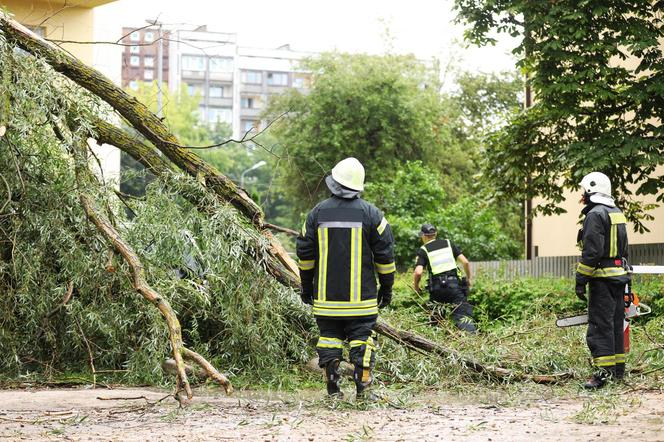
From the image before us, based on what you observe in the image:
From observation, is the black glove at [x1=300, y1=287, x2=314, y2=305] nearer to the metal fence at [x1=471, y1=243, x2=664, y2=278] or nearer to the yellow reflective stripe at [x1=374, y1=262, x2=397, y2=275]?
the yellow reflective stripe at [x1=374, y1=262, x2=397, y2=275]

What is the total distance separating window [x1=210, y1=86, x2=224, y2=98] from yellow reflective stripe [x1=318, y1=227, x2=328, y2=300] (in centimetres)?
11547

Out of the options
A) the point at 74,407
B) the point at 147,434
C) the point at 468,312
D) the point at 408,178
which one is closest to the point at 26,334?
the point at 74,407

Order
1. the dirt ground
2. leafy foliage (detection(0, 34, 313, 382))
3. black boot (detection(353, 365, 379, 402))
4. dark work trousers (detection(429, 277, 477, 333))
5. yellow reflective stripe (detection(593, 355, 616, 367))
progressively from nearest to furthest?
the dirt ground < black boot (detection(353, 365, 379, 402)) < yellow reflective stripe (detection(593, 355, 616, 367)) < leafy foliage (detection(0, 34, 313, 382)) < dark work trousers (detection(429, 277, 477, 333))

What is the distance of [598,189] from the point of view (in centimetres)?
855

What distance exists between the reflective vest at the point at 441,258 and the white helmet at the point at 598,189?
3.40 meters

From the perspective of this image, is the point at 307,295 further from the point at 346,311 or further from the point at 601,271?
the point at 601,271

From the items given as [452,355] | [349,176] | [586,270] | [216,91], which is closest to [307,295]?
[349,176]

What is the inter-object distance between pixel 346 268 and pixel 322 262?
192mm

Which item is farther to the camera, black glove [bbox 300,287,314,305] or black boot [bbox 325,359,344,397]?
black glove [bbox 300,287,314,305]

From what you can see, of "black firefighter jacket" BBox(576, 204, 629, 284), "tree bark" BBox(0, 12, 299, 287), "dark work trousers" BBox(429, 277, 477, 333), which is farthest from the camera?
"dark work trousers" BBox(429, 277, 477, 333)

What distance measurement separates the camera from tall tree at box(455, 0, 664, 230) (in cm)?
1620

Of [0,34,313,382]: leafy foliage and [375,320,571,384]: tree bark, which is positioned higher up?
[0,34,313,382]: leafy foliage

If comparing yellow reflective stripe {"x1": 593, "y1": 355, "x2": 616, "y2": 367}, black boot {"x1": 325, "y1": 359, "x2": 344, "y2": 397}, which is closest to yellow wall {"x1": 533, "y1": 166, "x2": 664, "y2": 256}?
yellow reflective stripe {"x1": 593, "y1": 355, "x2": 616, "y2": 367}

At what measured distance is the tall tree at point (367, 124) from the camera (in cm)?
3812
